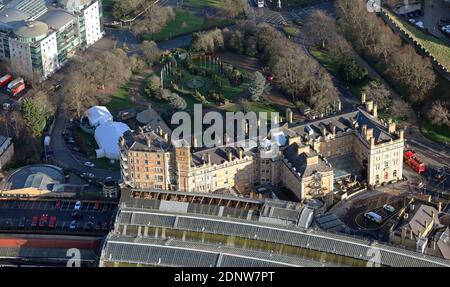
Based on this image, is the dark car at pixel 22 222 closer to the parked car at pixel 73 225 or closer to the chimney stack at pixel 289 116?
the parked car at pixel 73 225

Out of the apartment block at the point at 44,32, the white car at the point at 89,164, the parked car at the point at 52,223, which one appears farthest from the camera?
the apartment block at the point at 44,32

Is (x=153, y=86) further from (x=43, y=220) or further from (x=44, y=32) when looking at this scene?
(x=43, y=220)

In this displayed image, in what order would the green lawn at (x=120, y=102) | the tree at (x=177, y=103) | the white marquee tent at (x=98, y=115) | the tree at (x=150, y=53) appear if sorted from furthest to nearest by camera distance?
the tree at (x=150, y=53), the green lawn at (x=120, y=102), the tree at (x=177, y=103), the white marquee tent at (x=98, y=115)

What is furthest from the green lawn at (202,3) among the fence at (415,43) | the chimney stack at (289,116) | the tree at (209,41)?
the chimney stack at (289,116)

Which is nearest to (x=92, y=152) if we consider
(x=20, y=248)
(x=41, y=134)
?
(x=41, y=134)

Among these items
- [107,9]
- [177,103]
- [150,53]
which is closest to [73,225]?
[177,103]

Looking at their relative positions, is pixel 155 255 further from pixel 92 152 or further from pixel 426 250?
pixel 92 152

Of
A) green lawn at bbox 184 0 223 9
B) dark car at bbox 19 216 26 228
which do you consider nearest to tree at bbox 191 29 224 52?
green lawn at bbox 184 0 223 9
